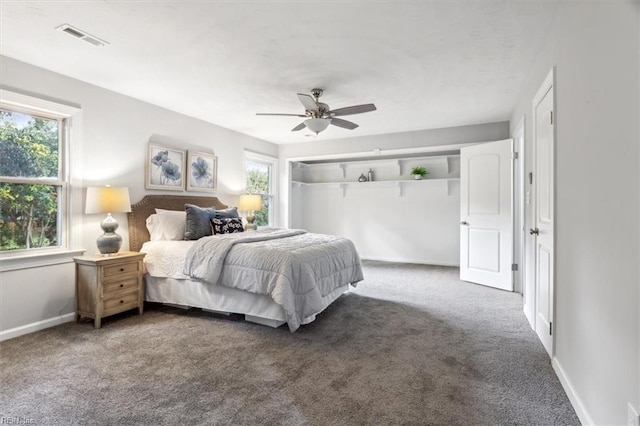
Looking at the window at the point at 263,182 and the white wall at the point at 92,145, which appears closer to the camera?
the white wall at the point at 92,145

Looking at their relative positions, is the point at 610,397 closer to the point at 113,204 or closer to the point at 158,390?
the point at 158,390

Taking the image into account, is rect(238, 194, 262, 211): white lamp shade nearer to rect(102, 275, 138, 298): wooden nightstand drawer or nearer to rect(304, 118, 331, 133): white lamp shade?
rect(304, 118, 331, 133): white lamp shade

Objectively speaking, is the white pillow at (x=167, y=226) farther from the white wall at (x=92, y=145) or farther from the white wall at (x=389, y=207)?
the white wall at (x=389, y=207)

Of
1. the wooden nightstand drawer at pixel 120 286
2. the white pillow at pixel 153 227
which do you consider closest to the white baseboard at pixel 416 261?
the white pillow at pixel 153 227

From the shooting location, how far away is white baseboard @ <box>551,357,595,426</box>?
1634 mm

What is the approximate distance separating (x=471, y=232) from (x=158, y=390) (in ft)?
14.4

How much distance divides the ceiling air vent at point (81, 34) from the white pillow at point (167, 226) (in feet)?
6.29

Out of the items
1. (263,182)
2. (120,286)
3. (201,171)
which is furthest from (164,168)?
(263,182)

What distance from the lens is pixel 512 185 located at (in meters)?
4.28

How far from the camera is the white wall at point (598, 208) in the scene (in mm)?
1241

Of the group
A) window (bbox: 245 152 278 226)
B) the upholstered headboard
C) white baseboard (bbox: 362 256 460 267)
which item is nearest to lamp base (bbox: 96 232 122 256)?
the upholstered headboard

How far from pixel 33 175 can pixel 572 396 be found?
14.7 ft

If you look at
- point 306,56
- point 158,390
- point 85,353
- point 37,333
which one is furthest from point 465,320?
point 37,333

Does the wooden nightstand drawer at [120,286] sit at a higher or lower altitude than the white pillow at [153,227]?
lower
